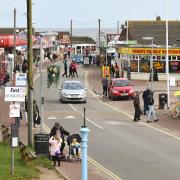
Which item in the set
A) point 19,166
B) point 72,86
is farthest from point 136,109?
point 19,166

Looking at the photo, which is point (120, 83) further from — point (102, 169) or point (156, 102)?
point (102, 169)

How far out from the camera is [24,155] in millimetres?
20609

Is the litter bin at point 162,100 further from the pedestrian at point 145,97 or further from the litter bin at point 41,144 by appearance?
the litter bin at point 41,144

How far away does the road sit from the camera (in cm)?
2042

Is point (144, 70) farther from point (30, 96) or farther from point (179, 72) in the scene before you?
point (30, 96)

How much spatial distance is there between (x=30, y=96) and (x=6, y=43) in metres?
53.2

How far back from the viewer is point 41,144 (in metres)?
22.1

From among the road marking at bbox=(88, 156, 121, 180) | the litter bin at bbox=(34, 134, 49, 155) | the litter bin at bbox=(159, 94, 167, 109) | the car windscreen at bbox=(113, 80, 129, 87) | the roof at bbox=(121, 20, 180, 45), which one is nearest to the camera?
the road marking at bbox=(88, 156, 121, 180)

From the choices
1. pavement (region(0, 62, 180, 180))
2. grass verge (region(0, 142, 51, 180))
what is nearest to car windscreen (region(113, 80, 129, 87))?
pavement (region(0, 62, 180, 180))

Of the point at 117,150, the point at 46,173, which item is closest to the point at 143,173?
the point at 46,173

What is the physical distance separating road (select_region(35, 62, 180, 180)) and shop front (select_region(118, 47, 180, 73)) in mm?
19534

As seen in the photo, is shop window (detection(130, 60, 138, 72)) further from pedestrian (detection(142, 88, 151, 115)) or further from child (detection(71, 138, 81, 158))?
child (detection(71, 138, 81, 158))

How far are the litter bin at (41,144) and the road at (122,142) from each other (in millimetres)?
1749

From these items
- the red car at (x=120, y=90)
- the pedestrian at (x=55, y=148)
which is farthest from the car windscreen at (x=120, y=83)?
the pedestrian at (x=55, y=148)
